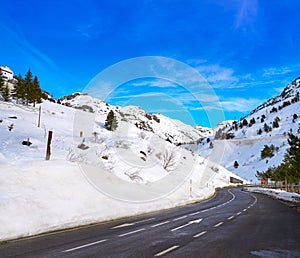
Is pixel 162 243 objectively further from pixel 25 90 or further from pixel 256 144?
pixel 256 144

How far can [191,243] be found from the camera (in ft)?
28.9

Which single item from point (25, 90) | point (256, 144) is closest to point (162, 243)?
point (25, 90)

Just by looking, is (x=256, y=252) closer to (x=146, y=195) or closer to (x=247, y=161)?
(x=146, y=195)

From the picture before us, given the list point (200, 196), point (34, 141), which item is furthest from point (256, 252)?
point (34, 141)

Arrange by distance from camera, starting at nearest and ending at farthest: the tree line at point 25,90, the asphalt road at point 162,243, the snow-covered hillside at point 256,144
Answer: the asphalt road at point 162,243, the tree line at point 25,90, the snow-covered hillside at point 256,144

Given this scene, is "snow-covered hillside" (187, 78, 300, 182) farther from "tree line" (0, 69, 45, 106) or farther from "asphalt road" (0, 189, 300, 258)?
"asphalt road" (0, 189, 300, 258)

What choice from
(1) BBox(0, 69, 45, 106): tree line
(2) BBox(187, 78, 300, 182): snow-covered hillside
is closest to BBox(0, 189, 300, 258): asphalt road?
(1) BBox(0, 69, 45, 106): tree line

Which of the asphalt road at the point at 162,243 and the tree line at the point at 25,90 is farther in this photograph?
the tree line at the point at 25,90

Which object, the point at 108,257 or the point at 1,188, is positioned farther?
the point at 1,188

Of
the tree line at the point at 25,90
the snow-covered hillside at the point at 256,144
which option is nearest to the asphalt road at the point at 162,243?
the tree line at the point at 25,90

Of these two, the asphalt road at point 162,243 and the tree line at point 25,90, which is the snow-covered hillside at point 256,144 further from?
the asphalt road at point 162,243

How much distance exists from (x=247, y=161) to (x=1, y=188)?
127m

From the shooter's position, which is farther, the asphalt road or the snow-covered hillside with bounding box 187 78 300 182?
the snow-covered hillside with bounding box 187 78 300 182

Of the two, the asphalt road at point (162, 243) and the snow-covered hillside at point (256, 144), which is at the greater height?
the snow-covered hillside at point (256, 144)
